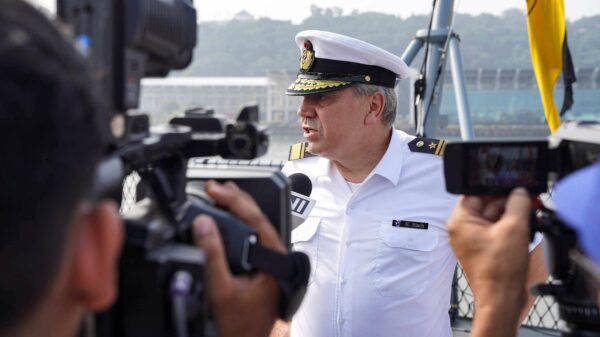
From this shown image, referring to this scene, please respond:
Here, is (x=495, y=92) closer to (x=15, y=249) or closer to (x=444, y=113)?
(x=444, y=113)

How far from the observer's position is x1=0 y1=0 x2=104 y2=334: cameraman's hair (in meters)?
0.66

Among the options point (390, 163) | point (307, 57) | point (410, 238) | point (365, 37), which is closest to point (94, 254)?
point (410, 238)

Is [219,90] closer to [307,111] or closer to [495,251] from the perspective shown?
[307,111]

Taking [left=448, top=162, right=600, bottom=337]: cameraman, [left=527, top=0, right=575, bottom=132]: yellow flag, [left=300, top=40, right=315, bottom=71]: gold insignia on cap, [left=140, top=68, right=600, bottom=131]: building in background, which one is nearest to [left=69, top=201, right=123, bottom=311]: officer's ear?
[left=448, top=162, right=600, bottom=337]: cameraman

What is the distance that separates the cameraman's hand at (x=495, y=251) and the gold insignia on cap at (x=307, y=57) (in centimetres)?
167

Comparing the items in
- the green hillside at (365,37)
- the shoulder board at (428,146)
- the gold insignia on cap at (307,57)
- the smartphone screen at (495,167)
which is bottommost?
the shoulder board at (428,146)

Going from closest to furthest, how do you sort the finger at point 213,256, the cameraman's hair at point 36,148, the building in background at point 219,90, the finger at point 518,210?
the cameraman's hair at point 36,148
the finger at point 213,256
the finger at point 518,210
the building in background at point 219,90

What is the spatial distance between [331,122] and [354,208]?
15.2 inches

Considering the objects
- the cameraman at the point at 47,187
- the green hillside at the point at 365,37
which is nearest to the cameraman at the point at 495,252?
the cameraman at the point at 47,187

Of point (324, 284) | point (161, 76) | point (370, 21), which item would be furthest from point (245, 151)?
point (370, 21)

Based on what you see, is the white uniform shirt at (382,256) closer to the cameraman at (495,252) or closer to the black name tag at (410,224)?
the black name tag at (410,224)

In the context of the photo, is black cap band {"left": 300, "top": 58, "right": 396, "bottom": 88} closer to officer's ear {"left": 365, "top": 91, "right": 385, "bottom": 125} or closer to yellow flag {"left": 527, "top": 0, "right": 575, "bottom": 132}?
officer's ear {"left": 365, "top": 91, "right": 385, "bottom": 125}

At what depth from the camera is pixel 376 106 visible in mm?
2852

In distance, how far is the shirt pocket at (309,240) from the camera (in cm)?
252
